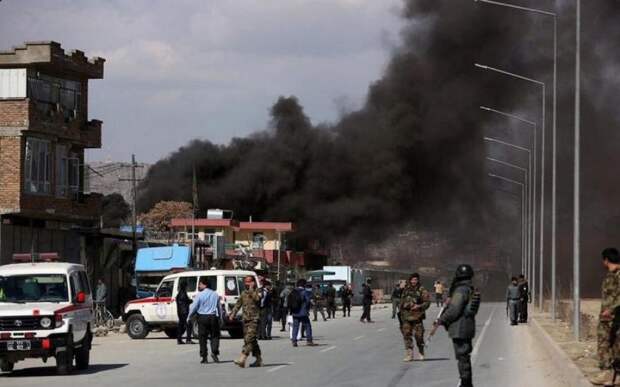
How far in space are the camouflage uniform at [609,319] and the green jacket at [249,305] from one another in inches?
286

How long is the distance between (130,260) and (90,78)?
28.2 feet

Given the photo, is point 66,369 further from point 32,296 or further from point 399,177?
point 399,177

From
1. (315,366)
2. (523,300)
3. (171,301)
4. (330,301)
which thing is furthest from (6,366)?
(330,301)

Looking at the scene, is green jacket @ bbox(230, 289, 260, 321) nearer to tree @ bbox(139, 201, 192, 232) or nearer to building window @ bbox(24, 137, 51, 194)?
building window @ bbox(24, 137, 51, 194)

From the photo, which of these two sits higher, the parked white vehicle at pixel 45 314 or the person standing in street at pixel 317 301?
the parked white vehicle at pixel 45 314

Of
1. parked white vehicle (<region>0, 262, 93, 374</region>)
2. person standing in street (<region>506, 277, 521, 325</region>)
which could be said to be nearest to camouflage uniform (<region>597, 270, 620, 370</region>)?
parked white vehicle (<region>0, 262, 93, 374</region>)

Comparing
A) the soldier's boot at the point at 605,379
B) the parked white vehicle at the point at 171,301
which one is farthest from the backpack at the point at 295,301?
the soldier's boot at the point at 605,379

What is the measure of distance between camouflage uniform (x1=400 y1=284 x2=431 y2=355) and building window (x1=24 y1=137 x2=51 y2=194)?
2260cm

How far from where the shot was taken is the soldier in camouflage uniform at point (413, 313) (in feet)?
75.9

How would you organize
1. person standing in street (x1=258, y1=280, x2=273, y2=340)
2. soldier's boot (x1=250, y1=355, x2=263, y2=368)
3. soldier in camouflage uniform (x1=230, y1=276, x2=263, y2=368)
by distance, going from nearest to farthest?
1. soldier in camouflage uniform (x1=230, y1=276, x2=263, y2=368)
2. soldier's boot (x1=250, y1=355, x2=263, y2=368)
3. person standing in street (x1=258, y1=280, x2=273, y2=340)

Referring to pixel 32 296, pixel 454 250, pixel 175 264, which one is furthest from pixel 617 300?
pixel 454 250

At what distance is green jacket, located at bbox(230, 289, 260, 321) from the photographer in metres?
21.3

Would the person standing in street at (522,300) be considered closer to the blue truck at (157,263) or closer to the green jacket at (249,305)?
the blue truck at (157,263)

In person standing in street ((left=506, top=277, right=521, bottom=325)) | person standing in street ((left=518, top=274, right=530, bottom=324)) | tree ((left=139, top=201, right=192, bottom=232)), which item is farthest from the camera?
tree ((left=139, top=201, right=192, bottom=232))
